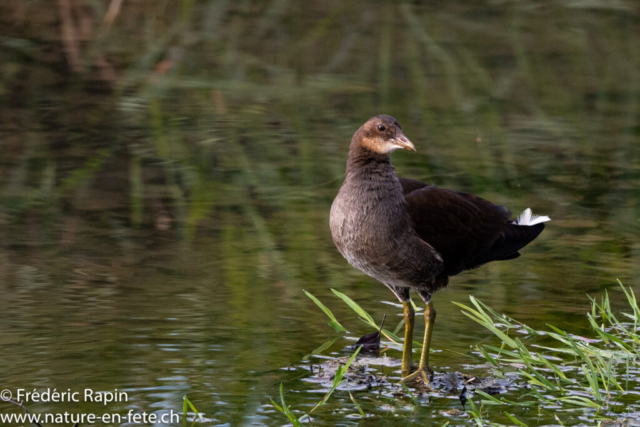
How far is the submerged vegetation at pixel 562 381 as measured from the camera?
439cm

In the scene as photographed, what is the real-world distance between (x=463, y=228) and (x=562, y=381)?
2.77 feet

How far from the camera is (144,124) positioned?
30.9 ft

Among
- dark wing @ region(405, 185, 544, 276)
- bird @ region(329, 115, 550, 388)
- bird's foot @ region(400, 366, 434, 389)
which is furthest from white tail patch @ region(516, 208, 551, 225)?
bird's foot @ region(400, 366, 434, 389)

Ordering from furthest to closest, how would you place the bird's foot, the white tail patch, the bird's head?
1. the white tail patch
2. the bird's head
3. the bird's foot

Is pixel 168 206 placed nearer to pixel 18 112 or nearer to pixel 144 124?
pixel 144 124

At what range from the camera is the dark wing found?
5004mm

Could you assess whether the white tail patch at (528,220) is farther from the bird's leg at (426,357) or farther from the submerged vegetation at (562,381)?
the bird's leg at (426,357)

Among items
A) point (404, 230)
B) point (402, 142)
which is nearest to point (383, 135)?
point (402, 142)

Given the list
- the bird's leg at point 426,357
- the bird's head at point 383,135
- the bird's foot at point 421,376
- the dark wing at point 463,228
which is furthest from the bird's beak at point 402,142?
the bird's foot at point 421,376

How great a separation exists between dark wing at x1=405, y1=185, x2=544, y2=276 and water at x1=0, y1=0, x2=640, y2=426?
1.47 ft

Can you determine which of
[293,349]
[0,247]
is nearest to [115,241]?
[0,247]

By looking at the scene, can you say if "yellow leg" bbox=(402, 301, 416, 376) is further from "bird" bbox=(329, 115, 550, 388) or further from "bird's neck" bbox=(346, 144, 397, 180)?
"bird's neck" bbox=(346, 144, 397, 180)

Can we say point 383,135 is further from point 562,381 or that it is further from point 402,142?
point 562,381

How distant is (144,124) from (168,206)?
2.23 meters
